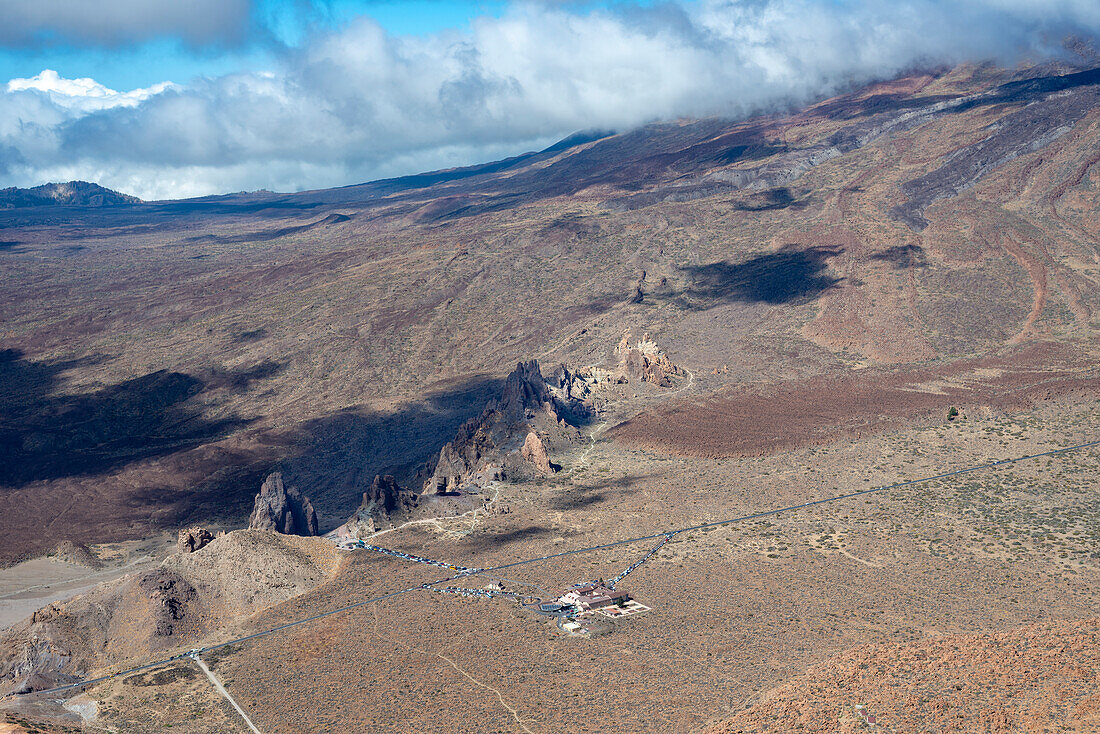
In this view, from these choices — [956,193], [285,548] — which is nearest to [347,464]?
[285,548]

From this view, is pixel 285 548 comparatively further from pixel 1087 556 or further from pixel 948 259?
pixel 948 259

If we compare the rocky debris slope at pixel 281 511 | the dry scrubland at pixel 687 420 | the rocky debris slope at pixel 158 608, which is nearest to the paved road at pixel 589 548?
the dry scrubland at pixel 687 420

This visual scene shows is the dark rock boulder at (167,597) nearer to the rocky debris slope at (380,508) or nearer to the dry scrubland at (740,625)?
the dry scrubland at (740,625)

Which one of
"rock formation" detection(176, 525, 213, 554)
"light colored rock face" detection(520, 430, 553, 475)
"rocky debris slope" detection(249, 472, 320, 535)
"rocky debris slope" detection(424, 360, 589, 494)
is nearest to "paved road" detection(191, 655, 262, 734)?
"rock formation" detection(176, 525, 213, 554)

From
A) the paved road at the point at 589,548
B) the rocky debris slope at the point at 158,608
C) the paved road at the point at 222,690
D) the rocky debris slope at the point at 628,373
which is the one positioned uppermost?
the rocky debris slope at the point at 628,373

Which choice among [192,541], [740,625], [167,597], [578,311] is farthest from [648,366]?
[167,597]

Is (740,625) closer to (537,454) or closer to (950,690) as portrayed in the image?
(950,690)
